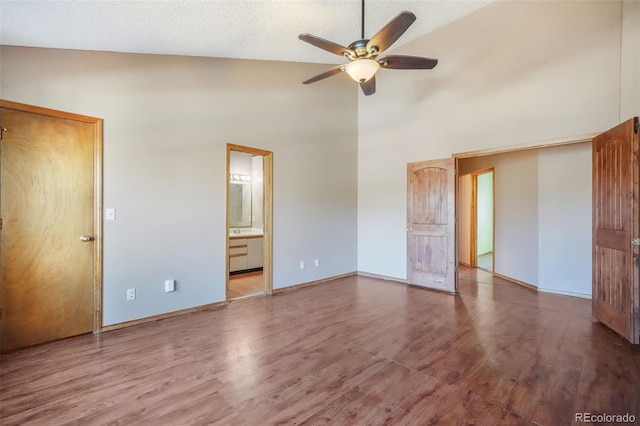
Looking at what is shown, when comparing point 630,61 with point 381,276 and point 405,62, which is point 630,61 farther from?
point 381,276

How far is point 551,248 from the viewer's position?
167 inches

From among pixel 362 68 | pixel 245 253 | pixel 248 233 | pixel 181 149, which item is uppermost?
pixel 362 68

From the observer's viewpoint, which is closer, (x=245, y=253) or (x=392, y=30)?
(x=392, y=30)

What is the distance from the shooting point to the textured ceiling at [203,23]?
2322mm

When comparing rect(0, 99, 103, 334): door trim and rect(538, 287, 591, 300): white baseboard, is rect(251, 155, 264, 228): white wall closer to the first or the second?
rect(0, 99, 103, 334): door trim

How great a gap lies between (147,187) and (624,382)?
445cm

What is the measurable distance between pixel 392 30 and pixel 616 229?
112 inches

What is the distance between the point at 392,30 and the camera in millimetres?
2096

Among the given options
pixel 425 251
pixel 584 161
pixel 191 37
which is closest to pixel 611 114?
pixel 584 161

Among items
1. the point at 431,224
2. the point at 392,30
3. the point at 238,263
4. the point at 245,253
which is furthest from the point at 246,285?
the point at 392,30

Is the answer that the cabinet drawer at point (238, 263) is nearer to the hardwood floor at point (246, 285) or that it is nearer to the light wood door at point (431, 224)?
the hardwood floor at point (246, 285)

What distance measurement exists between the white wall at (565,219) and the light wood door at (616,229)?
102 centimetres

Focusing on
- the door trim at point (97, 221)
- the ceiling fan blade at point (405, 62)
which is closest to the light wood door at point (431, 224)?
the ceiling fan blade at point (405, 62)

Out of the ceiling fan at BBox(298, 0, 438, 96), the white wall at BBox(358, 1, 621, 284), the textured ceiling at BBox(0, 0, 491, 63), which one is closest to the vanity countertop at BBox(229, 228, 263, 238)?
the white wall at BBox(358, 1, 621, 284)
